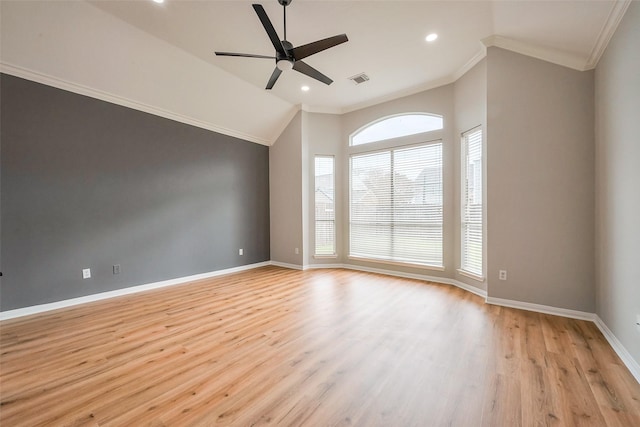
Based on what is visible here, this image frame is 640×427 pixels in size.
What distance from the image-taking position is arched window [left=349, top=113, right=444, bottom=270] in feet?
14.8

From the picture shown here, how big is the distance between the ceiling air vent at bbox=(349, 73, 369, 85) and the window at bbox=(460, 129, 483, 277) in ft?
6.06

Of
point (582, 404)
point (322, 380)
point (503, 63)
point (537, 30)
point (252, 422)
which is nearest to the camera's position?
point (252, 422)

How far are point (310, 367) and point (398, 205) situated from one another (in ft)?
11.8

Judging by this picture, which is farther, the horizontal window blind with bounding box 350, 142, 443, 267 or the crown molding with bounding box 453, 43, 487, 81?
the horizontal window blind with bounding box 350, 142, 443, 267

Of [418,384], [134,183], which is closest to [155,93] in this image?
[134,183]

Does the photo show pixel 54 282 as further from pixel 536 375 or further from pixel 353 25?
pixel 536 375

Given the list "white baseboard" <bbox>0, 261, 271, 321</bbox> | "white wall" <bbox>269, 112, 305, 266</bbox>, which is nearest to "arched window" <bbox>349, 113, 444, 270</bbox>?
"white wall" <bbox>269, 112, 305, 266</bbox>

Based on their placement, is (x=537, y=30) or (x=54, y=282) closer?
(x=537, y=30)

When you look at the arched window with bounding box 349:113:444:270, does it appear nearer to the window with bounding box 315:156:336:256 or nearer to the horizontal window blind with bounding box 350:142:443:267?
the horizontal window blind with bounding box 350:142:443:267

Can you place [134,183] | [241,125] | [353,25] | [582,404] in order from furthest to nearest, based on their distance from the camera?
[241,125]
[134,183]
[353,25]
[582,404]

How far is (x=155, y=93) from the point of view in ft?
13.1

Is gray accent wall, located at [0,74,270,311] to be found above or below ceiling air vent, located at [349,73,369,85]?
below

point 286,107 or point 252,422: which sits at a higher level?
point 286,107

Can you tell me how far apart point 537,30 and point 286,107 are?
160 inches
